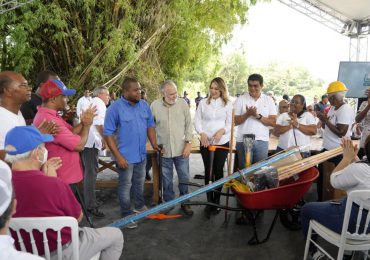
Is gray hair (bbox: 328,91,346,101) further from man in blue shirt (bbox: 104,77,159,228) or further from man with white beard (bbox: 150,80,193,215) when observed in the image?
man in blue shirt (bbox: 104,77,159,228)

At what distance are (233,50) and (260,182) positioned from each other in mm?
6704

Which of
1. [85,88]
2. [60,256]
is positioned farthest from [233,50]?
[60,256]

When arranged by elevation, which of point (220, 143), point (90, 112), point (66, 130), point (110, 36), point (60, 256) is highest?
point (110, 36)

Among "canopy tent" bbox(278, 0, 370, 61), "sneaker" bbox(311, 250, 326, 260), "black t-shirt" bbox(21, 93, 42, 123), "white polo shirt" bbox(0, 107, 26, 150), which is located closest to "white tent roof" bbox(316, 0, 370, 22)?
"canopy tent" bbox(278, 0, 370, 61)

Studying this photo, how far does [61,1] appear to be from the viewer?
6285mm

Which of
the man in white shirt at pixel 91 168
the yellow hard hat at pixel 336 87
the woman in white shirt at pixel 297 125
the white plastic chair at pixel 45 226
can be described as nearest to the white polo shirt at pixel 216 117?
the woman in white shirt at pixel 297 125

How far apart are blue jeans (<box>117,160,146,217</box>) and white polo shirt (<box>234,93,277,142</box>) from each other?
1319mm

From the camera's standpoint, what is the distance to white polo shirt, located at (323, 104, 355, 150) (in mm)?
3410

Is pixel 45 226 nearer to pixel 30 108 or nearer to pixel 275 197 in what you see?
pixel 275 197

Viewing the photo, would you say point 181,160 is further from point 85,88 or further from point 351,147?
point 85,88

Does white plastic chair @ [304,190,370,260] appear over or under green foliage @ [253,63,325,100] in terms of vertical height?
under

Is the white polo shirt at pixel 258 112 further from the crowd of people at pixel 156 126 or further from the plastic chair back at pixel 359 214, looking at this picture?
the plastic chair back at pixel 359 214

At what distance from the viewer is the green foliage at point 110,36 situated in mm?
6012

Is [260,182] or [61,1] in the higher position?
[61,1]
